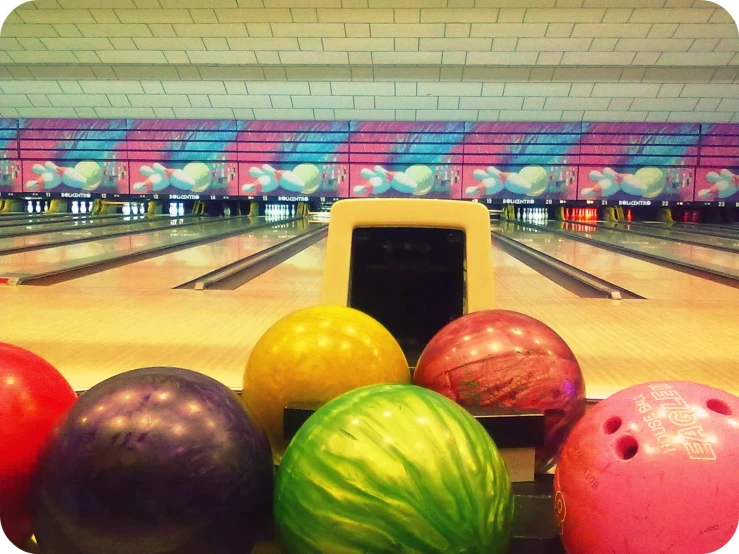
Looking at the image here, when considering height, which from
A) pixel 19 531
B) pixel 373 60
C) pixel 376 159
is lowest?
pixel 19 531

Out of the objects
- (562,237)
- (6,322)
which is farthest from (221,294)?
(562,237)

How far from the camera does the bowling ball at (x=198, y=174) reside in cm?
948

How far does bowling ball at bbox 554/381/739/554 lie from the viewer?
0.80 metres

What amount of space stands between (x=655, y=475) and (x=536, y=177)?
28.7 feet

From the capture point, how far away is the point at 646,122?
8938 millimetres

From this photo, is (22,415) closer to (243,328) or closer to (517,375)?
(517,375)

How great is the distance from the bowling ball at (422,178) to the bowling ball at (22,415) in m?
8.31

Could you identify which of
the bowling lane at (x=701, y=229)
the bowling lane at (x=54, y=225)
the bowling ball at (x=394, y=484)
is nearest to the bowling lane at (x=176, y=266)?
the bowling lane at (x=54, y=225)

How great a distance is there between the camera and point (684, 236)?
6742mm

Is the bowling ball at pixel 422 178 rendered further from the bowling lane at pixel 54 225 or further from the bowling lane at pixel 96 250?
the bowling lane at pixel 54 225

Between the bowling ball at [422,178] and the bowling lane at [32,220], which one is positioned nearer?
the bowling lane at [32,220]

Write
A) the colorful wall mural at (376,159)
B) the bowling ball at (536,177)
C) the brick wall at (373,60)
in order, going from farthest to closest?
the bowling ball at (536,177) → the colorful wall mural at (376,159) → the brick wall at (373,60)

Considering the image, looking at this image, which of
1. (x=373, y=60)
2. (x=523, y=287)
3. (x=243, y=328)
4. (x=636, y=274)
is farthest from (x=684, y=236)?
(x=243, y=328)

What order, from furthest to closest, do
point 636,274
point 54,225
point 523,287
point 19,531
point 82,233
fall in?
point 54,225 < point 82,233 < point 636,274 < point 523,287 < point 19,531
